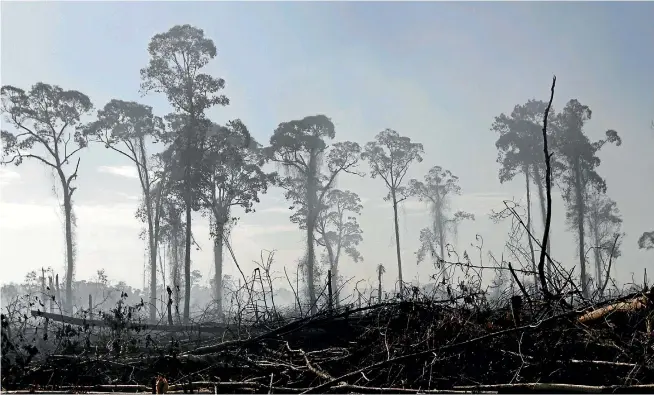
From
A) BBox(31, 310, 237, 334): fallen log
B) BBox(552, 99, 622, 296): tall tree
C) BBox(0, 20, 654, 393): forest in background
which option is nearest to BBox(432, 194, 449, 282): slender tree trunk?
BBox(0, 20, 654, 393): forest in background

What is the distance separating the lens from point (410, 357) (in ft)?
16.0

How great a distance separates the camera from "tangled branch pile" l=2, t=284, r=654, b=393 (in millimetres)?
4721

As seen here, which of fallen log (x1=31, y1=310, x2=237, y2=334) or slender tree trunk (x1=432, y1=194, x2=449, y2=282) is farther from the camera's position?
slender tree trunk (x1=432, y1=194, x2=449, y2=282)

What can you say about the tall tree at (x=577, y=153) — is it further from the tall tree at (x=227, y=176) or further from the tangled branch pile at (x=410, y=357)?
the tangled branch pile at (x=410, y=357)

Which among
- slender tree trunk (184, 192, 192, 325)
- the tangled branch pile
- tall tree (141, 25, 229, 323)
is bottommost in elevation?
the tangled branch pile

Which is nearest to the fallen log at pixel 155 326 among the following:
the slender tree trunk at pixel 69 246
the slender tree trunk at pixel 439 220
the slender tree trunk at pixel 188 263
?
the slender tree trunk at pixel 188 263

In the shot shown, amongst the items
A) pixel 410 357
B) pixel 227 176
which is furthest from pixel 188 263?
pixel 410 357

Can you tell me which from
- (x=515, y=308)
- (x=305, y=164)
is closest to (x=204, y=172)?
(x=305, y=164)

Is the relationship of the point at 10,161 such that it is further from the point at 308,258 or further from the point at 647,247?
the point at 647,247

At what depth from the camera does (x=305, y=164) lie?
34031 mm

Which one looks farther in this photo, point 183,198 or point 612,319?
point 183,198

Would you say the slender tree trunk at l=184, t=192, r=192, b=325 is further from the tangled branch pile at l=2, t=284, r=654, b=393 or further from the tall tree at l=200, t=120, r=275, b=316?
the tangled branch pile at l=2, t=284, r=654, b=393

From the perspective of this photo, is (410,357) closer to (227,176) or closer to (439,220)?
(227,176)

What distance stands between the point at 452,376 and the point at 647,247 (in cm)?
3870
